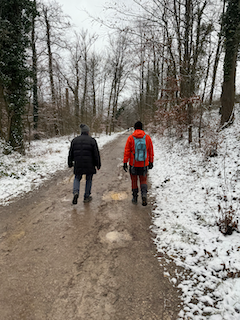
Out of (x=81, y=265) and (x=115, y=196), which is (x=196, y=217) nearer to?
(x=115, y=196)

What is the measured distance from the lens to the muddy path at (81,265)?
2.15 m

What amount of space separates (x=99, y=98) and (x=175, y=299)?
2854 cm

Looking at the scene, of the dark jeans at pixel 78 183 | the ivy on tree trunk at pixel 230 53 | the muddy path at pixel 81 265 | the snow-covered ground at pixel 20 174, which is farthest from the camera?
the ivy on tree trunk at pixel 230 53

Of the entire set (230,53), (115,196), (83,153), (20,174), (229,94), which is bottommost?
(115,196)

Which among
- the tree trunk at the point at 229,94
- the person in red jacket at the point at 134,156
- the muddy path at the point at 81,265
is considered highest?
the tree trunk at the point at 229,94

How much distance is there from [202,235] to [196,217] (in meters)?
0.64

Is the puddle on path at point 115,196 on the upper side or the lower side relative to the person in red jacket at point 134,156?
lower

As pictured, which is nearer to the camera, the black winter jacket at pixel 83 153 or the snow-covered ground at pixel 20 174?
the black winter jacket at pixel 83 153

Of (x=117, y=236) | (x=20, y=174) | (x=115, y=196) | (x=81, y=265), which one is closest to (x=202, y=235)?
(x=117, y=236)

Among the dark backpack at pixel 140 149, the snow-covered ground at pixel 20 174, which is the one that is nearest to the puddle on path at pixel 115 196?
the dark backpack at pixel 140 149

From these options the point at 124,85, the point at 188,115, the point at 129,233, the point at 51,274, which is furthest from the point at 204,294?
the point at 124,85

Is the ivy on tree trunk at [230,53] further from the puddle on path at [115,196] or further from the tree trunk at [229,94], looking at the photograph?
the puddle on path at [115,196]

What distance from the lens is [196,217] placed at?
4027 mm

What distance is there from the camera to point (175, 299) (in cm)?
230
